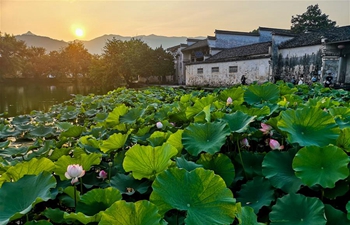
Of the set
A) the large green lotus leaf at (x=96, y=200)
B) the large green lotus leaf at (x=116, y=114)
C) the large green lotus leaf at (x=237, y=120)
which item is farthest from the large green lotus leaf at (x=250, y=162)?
the large green lotus leaf at (x=116, y=114)

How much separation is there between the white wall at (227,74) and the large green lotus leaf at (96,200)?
15627 millimetres

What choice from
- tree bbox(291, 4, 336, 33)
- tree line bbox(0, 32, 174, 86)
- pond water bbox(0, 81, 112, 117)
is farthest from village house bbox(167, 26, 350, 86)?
tree bbox(291, 4, 336, 33)

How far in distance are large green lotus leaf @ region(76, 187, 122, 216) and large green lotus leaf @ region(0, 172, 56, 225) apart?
10 centimetres

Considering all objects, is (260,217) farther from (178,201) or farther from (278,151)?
(178,201)

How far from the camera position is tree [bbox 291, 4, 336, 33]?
27.9 meters

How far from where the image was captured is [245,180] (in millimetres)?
1100

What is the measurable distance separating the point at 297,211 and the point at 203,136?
0.43 m

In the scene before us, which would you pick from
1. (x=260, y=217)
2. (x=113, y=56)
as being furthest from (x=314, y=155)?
(x=113, y=56)

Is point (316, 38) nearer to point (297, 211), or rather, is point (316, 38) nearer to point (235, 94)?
point (235, 94)

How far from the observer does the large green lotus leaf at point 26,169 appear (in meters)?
Result: 0.97

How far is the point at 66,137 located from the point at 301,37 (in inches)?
623

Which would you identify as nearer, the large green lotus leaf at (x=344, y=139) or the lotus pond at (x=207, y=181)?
the lotus pond at (x=207, y=181)

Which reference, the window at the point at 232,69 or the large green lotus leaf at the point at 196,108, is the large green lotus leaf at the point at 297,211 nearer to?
the large green lotus leaf at the point at 196,108

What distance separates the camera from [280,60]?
15.0 m
